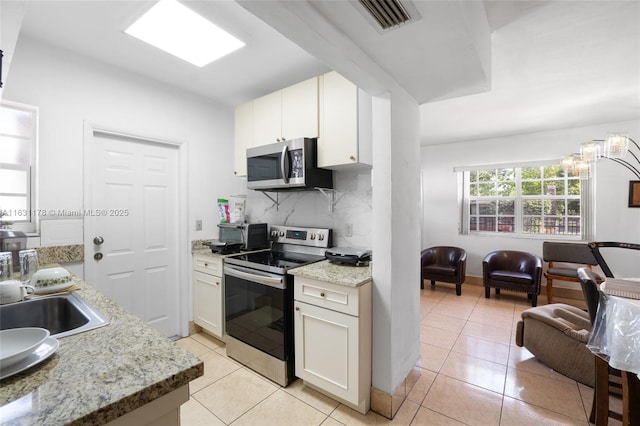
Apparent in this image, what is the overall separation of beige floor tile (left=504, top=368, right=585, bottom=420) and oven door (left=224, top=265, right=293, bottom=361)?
63.2 inches

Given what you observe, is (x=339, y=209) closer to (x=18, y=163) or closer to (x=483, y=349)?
(x=483, y=349)

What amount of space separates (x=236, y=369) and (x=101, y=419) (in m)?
1.86

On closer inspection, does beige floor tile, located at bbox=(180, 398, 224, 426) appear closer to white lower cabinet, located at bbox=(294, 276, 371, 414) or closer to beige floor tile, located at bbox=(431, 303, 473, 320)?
white lower cabinet, located at bbox=(294, 276, 371, 414)

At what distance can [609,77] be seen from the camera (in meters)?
2.41

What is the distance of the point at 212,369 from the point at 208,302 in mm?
599

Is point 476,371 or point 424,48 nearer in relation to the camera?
point 424,48

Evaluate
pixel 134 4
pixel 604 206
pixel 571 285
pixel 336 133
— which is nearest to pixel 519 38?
pixel 336 133

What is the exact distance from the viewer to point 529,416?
1730mm

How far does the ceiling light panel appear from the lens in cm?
166

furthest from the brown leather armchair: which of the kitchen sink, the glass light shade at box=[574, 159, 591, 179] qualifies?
the kitchen sink

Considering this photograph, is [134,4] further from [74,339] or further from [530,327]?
[530,327]

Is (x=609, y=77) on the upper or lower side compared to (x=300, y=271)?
upper

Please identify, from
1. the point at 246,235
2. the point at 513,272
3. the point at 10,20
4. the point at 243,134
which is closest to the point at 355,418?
the point at 246,235

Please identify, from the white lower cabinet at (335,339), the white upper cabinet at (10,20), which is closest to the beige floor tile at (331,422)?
the white lower cabinet at (335,339)
